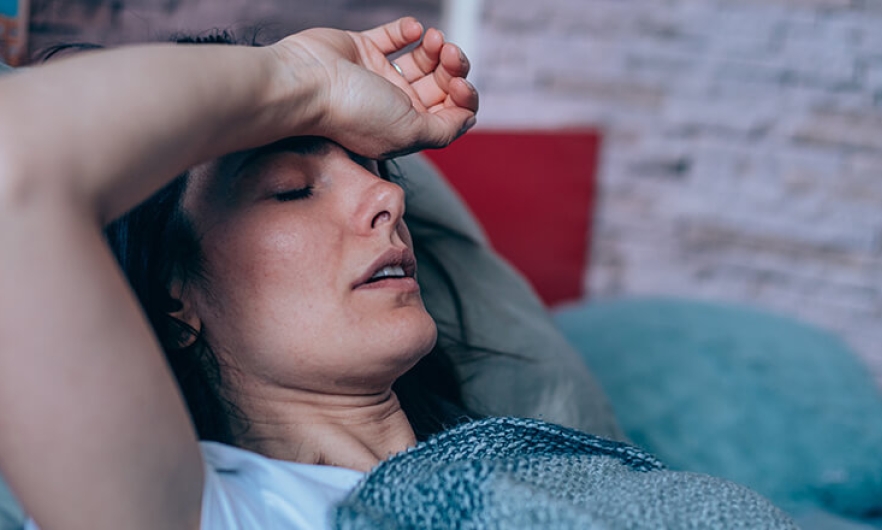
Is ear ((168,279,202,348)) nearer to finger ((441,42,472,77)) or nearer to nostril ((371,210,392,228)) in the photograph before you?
nostril ((371,210,392,228))

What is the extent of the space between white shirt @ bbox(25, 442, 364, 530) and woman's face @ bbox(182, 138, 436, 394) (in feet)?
0.27

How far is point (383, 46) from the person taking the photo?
2.99ft

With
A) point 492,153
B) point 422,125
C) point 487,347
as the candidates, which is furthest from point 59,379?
point 492,153

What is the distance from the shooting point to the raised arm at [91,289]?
531 mm

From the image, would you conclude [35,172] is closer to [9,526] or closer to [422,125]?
[422,125]

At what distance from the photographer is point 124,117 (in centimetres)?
58

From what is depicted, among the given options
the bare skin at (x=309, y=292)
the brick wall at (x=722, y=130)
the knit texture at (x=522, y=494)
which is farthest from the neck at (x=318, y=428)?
the brick wall at (x=722, y=130)

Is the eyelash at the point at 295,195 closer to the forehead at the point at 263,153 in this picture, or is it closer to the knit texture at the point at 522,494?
the forehead at the point at 263,153

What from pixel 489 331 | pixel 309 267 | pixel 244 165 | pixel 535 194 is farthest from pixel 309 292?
pixel 535 194

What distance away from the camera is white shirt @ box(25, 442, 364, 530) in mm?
718

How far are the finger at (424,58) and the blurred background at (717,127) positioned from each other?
112cm

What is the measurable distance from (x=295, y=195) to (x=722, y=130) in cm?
169

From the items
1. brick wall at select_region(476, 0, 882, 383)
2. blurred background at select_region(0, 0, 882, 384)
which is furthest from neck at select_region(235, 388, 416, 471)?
brick wall at select_region(476, 0, 882, 383)

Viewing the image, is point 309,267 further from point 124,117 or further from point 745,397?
point 745,397
